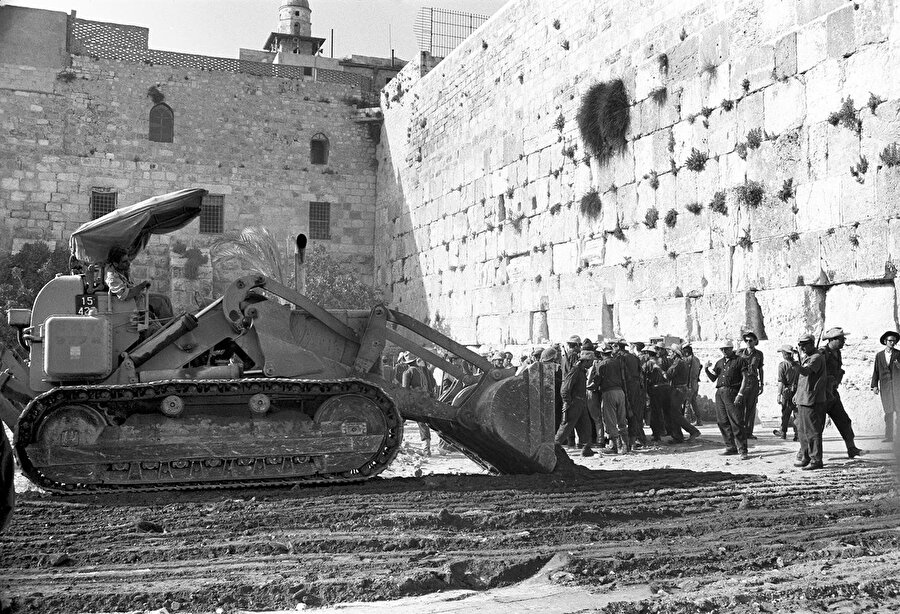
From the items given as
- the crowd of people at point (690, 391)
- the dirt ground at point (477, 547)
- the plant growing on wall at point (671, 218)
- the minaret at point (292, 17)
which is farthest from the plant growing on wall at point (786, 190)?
the minaret at point (292, 17)

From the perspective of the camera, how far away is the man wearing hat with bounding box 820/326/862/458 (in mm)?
10078

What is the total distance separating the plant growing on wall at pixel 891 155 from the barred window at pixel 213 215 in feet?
61.5

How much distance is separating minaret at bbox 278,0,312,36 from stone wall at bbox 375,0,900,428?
1131 inches

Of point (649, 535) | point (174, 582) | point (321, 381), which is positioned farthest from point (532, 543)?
point (321, 381)

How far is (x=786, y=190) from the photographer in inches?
498

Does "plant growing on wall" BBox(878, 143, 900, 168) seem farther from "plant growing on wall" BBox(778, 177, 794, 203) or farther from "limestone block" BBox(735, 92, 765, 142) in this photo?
"limestone block" BBox(735, 92, 765, 142)

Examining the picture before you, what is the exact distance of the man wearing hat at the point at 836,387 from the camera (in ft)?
33.1

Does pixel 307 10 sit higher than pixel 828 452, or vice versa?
pixel 307 10

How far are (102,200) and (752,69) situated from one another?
59.2 ft

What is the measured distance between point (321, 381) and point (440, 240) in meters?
15.1

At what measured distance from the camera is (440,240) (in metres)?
23.1

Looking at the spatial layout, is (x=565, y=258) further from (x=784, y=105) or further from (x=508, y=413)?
(x=508, y=413)

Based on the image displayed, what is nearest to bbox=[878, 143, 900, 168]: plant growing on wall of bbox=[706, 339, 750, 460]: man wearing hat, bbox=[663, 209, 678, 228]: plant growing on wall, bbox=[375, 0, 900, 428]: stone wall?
bbox=[375, 0, 900, 428]: stone wall

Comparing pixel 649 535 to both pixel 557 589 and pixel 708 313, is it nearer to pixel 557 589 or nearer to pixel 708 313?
pixel 557 589
